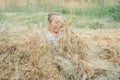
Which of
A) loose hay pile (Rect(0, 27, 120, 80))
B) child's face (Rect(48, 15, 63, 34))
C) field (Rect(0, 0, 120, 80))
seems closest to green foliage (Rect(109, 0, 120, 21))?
field (Rect(0, 0, 120, 80))

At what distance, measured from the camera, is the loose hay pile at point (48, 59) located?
5574 millimetres

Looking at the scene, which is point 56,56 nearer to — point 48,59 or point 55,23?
point 48,59

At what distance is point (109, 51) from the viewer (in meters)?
6.45

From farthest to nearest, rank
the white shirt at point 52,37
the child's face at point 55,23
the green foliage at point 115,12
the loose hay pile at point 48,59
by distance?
1. the green foliage at point 115,12
2. the child's face at point 55,23
3. the white shirt at point 52,37
4. the loose hay pile at point 48,59

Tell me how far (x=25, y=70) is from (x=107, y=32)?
279 cm

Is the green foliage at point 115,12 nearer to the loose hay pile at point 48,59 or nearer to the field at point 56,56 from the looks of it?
the field at point 56,56

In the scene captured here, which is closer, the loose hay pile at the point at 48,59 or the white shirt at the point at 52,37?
the loose hay pile at the point at 48,59

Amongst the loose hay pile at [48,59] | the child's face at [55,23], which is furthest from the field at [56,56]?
the child's face at [55,23]

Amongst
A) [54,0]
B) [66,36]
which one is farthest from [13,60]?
[54,0]

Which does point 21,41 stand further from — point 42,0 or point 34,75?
point 42,0

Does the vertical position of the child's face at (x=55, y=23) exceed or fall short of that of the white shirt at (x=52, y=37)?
it exceeds it

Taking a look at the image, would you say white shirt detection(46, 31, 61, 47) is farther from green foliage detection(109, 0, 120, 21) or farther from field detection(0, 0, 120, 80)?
green foliage detection(109, 0, 120, 21)

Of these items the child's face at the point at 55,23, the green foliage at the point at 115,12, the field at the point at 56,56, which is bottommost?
the green foliage at the point at 115,12

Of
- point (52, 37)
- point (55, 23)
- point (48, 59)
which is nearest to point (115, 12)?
point (55, 23)
